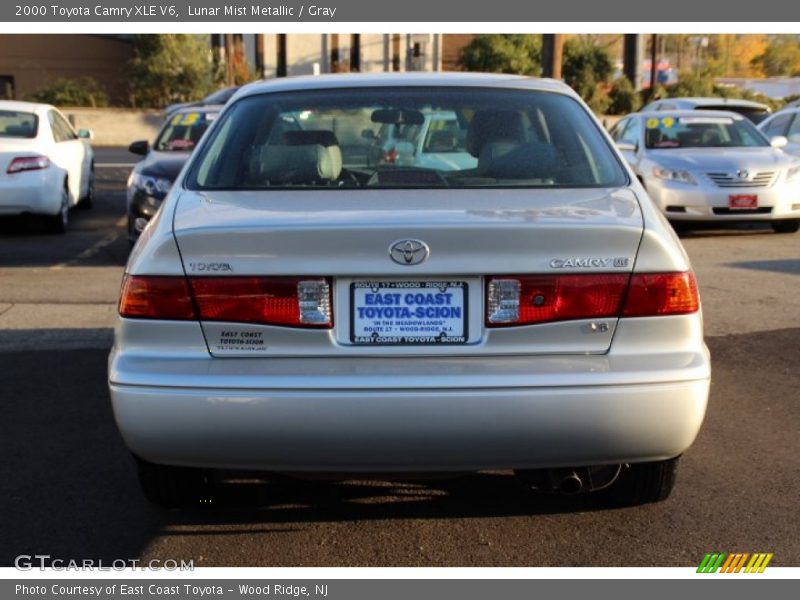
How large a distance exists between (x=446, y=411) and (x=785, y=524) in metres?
1.54

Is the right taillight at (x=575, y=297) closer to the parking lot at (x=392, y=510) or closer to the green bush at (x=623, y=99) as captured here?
the parking lot at (x=392, y=510)

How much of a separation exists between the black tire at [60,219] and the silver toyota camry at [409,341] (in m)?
9.25

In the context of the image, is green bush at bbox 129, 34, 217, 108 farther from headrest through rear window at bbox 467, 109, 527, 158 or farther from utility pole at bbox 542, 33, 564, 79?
headrest through rear window at bbox 467, 109, 527, 158

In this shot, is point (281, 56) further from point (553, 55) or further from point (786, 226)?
point (786, 226)

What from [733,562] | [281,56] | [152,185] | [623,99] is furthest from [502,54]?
[733,562]

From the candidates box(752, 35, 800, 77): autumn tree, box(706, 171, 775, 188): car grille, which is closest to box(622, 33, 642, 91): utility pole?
box(706, 171, 775, 188): car grille

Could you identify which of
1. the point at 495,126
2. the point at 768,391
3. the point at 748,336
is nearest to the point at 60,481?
the point at 495,126

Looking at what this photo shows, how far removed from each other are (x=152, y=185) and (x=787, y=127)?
9544 mm

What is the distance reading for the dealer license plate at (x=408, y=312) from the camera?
3.54m

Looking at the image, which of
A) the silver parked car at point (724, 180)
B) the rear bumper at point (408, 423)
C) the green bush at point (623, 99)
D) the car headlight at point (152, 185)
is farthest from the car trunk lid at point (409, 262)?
the green bush at point (623, 99)

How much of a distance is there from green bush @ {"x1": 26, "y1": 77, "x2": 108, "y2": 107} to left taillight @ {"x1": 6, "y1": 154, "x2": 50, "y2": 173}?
24.2 meters

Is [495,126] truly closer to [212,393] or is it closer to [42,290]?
[212,393]

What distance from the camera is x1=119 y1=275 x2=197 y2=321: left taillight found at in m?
3.61

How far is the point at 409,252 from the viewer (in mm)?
3504
